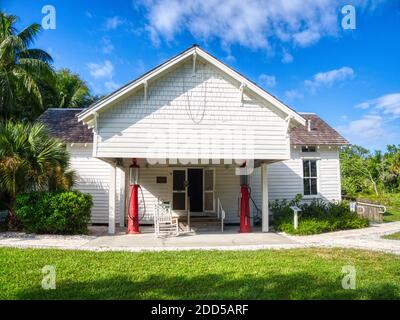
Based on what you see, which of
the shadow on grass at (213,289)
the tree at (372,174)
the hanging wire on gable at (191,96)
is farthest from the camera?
the tree at (372,174)

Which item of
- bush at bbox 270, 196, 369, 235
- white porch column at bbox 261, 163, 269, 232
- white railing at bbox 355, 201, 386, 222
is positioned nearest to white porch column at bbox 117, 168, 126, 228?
white porch column at bbox 261, 163, 269, 232

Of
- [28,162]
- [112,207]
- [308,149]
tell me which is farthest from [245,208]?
[28,162]

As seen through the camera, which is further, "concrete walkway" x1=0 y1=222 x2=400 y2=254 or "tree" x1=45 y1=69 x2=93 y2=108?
"tree" x1=45 y1=69 x2=93 y2=108

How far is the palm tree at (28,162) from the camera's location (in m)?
10.6

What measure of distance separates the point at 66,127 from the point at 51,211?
6.59m

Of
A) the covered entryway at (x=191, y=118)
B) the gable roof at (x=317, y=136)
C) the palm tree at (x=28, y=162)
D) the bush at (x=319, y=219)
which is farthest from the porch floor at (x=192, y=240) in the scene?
the gable roof at (x=317, y=136)

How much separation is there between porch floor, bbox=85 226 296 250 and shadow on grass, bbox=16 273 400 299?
312 centimetres

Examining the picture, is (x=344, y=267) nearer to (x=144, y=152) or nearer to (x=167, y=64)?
(x=144, y=152)

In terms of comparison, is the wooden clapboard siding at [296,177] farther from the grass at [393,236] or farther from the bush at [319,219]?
the grass at [393,236]

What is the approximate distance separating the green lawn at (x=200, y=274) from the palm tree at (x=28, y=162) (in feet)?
10.8

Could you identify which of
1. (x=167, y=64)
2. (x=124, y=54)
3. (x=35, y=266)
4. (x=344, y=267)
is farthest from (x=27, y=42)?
(x=344, y=267)

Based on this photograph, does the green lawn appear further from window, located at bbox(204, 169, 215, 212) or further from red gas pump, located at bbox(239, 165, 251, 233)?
window, located at bbox(204, 169, 215, 212)

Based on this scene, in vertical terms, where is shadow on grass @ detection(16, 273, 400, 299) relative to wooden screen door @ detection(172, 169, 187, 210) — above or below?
below

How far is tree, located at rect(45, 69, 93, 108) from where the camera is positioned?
96.0 feet
